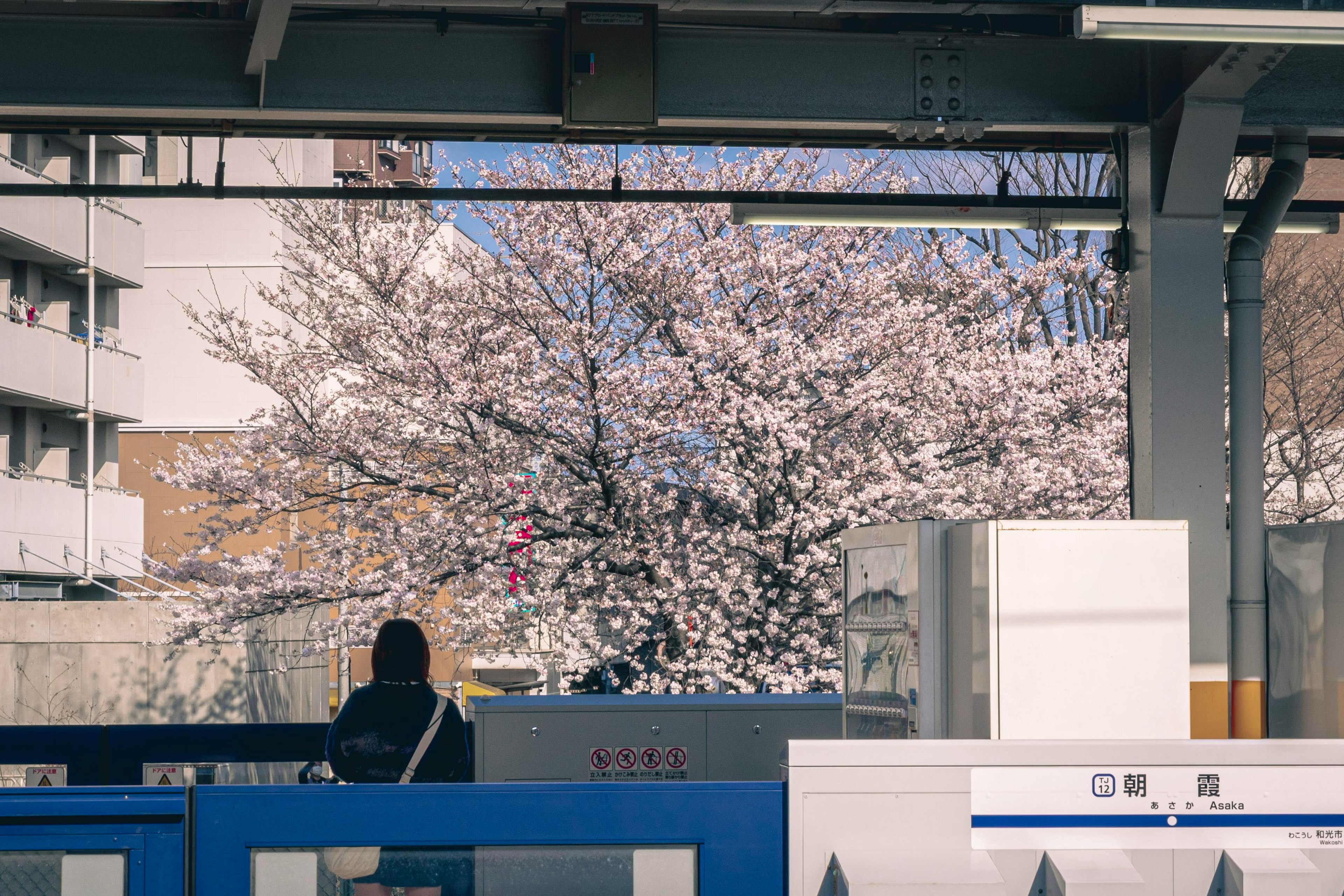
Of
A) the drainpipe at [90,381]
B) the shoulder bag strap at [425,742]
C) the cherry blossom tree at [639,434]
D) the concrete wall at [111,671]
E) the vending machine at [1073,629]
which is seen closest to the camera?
the vending machine at [1073,629]

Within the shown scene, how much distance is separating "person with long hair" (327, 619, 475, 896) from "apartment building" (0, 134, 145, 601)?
19.1 meters

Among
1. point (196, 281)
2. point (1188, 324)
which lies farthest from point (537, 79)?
point (196, 281)

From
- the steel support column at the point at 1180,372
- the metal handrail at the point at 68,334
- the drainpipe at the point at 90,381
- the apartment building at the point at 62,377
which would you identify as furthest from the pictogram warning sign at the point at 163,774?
the drainpipe at the point at 90,381

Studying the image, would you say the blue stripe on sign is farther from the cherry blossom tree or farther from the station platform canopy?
the cherry blossom tree

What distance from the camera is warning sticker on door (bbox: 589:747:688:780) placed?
19.1 feet

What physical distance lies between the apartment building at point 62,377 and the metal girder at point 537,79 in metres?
18.2

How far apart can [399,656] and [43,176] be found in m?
21.9

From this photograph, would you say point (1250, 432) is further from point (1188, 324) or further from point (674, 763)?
point (674, 763)

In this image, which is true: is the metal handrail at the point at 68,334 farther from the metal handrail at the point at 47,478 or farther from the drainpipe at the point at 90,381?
the metal handrail at the point at 47,478

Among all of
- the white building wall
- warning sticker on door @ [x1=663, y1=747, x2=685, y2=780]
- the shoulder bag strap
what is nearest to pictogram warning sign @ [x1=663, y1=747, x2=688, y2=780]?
warning sticker on door @ [x1=663, y1=747, x2=685, y2=780]

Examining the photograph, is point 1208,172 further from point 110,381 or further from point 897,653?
point 110,381

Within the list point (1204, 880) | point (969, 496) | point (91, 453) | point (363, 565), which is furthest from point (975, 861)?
point (91, 453)

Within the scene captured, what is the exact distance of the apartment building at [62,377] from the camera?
22.1m

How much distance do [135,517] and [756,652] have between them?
59.4 ft
